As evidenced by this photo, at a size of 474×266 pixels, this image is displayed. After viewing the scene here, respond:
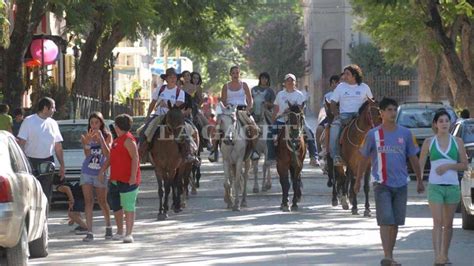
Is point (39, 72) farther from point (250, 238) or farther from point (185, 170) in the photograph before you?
point (250, 238)

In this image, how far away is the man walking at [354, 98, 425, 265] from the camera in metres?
13.9

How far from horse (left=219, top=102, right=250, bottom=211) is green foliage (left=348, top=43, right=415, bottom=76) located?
48.0 meters

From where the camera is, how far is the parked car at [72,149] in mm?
22797

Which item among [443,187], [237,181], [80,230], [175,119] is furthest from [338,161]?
[443,187]

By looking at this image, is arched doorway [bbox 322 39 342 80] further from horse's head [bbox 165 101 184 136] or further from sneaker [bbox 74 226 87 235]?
sneaker [bbox 74 226 87 235]

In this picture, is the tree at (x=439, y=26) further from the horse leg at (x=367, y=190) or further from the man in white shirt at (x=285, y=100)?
the horse leg at (x=367, y=190)

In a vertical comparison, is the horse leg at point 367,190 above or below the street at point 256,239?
above

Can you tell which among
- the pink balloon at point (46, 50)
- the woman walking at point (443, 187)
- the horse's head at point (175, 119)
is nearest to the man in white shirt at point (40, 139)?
the horse's head at point (175, 119)

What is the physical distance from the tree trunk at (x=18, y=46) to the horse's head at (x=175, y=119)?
246 inches

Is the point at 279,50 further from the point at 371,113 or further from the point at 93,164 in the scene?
the point at 93,164

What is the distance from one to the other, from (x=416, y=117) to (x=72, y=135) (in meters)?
11.9

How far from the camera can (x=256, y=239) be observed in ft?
57.1

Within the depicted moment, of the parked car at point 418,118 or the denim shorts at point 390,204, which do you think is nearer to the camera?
the denim shorts at point 390,204

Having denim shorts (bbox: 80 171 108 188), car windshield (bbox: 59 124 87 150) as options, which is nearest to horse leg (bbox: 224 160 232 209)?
car windshield (bbox: 59 124 87 150)
